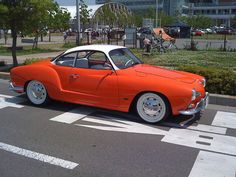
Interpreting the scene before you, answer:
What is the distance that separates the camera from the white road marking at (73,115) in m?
6.49

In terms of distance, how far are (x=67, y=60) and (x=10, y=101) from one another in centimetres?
185

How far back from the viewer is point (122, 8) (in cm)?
8925

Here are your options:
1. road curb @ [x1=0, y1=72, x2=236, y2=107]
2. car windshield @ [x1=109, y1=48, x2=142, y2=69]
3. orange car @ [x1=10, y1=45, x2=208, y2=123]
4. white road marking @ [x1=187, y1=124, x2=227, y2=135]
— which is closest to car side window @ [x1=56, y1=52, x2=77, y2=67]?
orange car @ [x1=10, y1=45, x2=208, y2=123]

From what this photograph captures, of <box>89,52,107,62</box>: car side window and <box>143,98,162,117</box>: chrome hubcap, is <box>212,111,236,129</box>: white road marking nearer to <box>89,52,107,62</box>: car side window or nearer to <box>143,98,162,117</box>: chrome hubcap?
<box>143,98,162,117</box>: chrome hubcap

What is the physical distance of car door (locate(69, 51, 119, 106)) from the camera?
653 cm

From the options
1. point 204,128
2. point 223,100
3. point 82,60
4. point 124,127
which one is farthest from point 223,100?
point 82,60

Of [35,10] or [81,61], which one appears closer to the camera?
[81,61]

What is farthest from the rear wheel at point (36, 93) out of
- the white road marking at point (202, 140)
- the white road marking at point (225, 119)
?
the white road marking at point (225, 119)

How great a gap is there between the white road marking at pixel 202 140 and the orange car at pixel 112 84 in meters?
0.41

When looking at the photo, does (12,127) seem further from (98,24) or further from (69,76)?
(98,24)

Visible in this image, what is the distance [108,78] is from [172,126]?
1.53 metres

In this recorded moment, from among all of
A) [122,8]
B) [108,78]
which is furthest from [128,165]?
[122,8]

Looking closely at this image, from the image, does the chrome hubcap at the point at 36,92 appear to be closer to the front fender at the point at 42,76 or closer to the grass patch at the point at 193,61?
the front fender at the point at 42,76

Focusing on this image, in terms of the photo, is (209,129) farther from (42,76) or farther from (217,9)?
(217,9)
